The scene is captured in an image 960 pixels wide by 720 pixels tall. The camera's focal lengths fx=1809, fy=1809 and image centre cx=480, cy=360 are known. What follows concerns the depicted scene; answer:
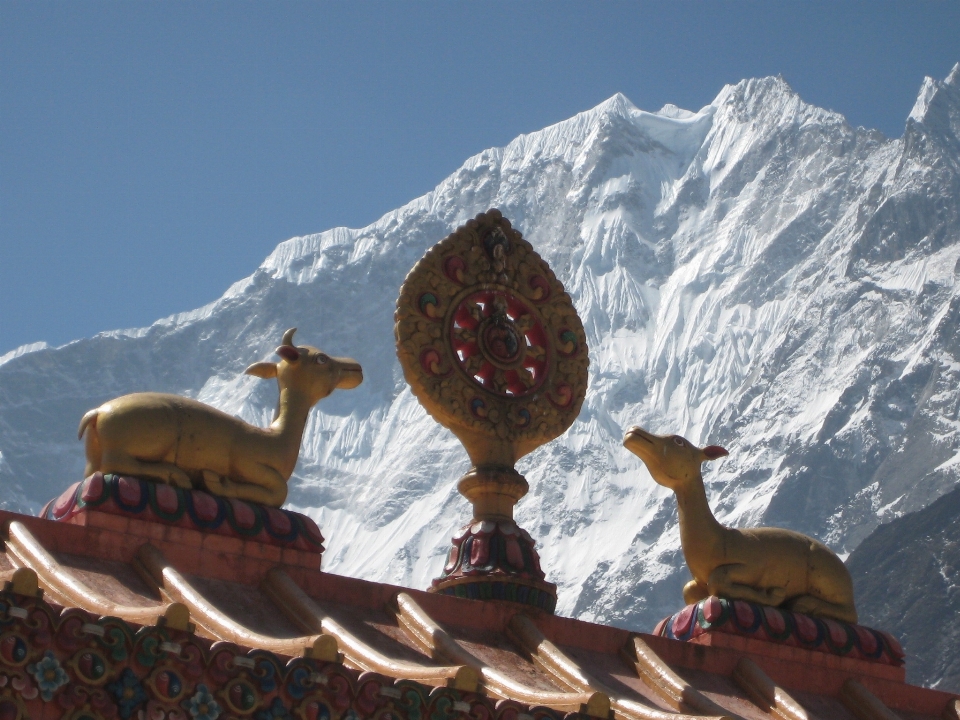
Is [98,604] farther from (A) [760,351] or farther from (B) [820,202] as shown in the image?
(B) [820,202]

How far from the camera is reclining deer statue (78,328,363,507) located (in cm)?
926

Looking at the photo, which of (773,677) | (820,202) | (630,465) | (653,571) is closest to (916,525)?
(653,571)

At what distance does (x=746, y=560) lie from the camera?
1125 centimetres

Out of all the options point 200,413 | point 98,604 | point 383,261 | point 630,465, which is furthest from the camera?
point 383,261

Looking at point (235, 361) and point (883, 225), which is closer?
point (883, 225)

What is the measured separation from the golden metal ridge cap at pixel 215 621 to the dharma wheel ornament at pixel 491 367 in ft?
7.22

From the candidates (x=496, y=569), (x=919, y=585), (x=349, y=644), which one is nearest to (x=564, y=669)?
(x=496, y=569)

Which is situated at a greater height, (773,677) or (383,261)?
(383,261)

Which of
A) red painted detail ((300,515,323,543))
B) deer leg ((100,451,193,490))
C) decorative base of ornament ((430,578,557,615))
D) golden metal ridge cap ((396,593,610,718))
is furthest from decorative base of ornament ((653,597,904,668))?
deer leg ((100,451,193,490))

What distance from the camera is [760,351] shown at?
164875mm

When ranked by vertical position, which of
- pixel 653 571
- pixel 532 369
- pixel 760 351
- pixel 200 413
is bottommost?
pixel 200 413

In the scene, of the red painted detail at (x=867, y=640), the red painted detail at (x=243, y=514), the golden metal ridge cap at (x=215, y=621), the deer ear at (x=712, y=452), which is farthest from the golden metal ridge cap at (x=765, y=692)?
the golden metal ridge cap at (x=215, y=621)

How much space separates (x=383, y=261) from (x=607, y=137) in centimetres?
2819

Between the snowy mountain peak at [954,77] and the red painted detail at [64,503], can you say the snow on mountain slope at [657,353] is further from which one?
the red painted detail at [64,503]
